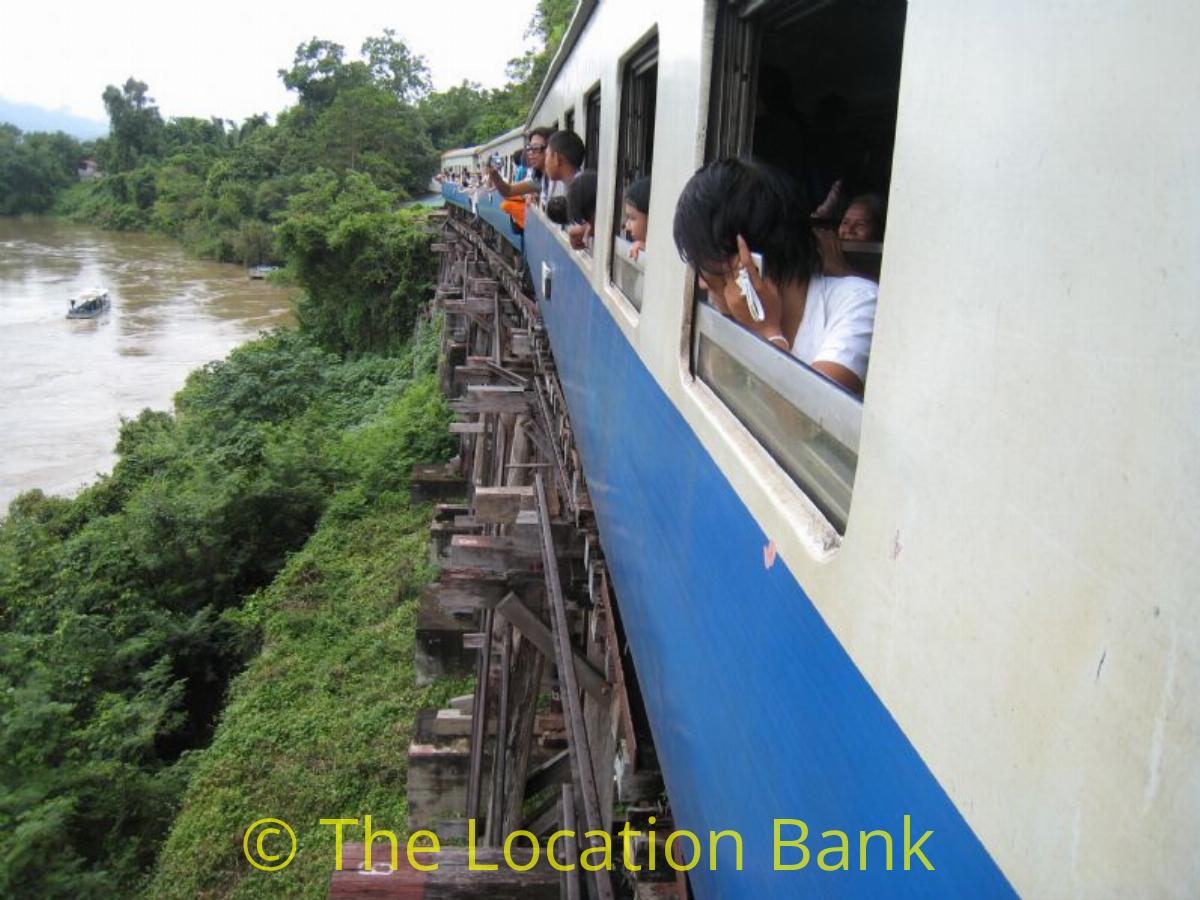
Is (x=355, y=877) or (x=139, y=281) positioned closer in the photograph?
(x=355, y=877)

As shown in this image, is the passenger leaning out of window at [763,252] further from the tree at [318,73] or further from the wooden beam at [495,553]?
the tree at [318,73]

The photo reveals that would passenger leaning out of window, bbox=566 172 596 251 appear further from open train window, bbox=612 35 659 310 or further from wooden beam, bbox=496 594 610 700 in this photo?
wooden beam, bbox=496 594 610 700

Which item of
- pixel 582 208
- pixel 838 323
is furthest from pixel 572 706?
pixel 838 323

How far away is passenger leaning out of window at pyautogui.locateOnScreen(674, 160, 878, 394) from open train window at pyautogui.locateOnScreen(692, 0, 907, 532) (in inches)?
2.2

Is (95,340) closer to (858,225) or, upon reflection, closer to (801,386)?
(858,225)

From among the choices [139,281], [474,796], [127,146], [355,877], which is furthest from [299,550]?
[127,146]

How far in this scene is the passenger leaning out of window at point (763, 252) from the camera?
1517 mm

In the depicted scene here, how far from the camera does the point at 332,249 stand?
25.5 meters

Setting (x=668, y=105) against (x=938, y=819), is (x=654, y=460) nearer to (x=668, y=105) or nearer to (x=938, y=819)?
(x=668, y=105)

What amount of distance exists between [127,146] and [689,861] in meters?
80.0

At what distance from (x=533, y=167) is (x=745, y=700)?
17.7 feet

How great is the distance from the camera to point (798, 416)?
133 cm

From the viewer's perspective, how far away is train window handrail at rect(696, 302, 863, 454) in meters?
1.13

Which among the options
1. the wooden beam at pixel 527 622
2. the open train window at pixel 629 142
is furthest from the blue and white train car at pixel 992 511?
the wooden beam at pixel 527 622
